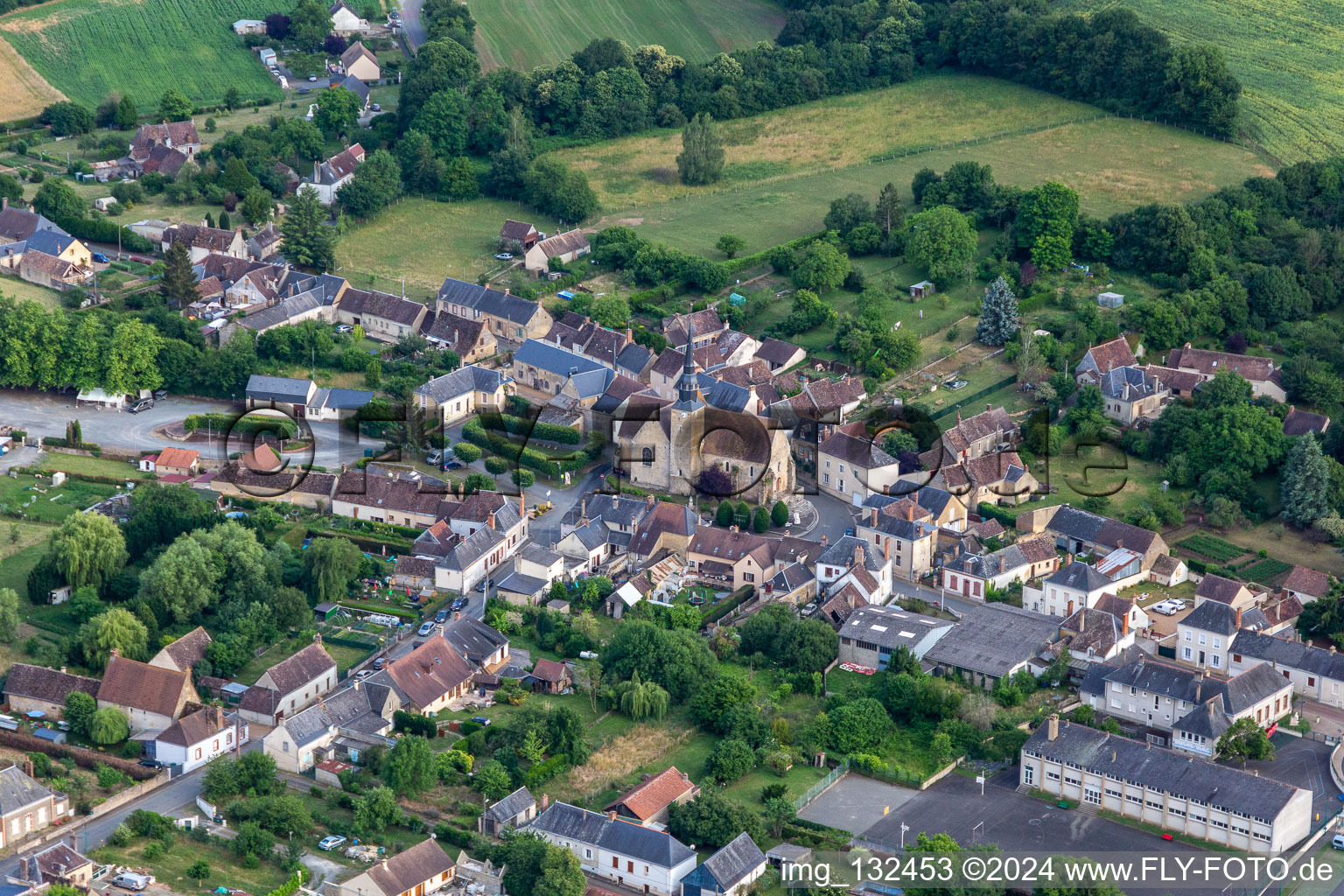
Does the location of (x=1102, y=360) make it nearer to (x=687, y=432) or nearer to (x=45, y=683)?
(x=687, y=432)

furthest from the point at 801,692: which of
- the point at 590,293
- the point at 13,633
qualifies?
the point at 590,293

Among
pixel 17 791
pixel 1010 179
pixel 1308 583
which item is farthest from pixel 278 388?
pixel 1308 583

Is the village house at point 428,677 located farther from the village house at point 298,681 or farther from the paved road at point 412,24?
the paved road at point 412,24

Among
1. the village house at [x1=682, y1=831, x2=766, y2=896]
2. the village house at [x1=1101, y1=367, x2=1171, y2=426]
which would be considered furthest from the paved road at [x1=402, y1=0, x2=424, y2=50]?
the village house at [x1=682, y1=831, x2=766, y2=896]

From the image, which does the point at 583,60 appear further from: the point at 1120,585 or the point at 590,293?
the point at 1120,585

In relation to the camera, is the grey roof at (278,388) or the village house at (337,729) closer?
the village house at (337,729)

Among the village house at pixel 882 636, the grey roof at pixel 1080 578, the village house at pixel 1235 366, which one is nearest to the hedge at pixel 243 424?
the village house at pixel 882 636

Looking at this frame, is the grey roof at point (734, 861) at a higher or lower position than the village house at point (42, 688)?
higher
